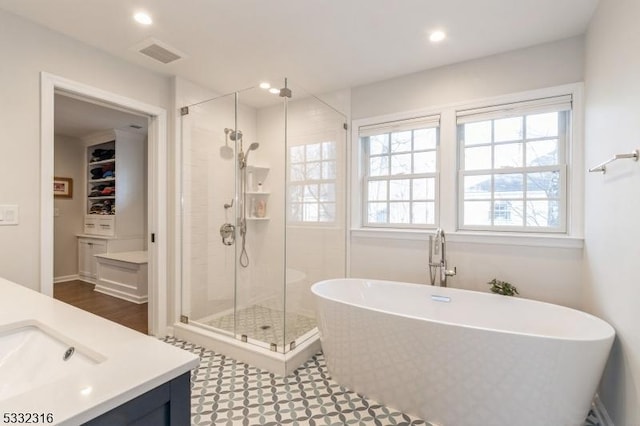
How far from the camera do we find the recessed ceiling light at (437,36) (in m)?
2.26

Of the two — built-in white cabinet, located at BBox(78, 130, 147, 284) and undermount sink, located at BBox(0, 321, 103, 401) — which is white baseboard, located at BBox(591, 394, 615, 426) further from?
built-in white cabinet, located at BBox(78, 130, 147, 284)

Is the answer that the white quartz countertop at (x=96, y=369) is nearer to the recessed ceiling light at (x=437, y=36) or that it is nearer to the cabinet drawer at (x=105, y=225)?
the recessed ceiling light at (x=437, y=36)

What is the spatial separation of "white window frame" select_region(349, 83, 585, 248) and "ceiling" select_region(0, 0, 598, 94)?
15.1 inches

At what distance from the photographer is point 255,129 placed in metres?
3.45

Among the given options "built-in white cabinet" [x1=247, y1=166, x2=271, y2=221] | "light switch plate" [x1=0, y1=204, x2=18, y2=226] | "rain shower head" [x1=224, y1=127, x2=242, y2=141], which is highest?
"rain shower head" [x1=224, y1=127, x2=242, y2=141]

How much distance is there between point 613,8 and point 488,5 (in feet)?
2.06

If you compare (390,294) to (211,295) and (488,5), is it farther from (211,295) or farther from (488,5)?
(488,5)

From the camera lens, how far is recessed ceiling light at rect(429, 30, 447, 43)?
2.26 meters

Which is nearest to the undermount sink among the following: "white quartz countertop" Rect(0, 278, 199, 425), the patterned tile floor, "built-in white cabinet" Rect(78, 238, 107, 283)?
"white quartz countertop" Rect(0, 278, 199, 425)

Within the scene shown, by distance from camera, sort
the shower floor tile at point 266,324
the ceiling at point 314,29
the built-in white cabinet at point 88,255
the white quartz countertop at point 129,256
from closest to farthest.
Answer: the ceiling at point 314,29, the shower floor tile at point 266,324, the white quartz countertop at point 129,256, the built-in white cabinet at point 88,255

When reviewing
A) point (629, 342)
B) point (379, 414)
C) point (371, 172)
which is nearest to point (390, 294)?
point (379, 414)

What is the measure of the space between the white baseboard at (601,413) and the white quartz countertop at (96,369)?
2287 mm

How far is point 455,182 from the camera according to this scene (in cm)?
277

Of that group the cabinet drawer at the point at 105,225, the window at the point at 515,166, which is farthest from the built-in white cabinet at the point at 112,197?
the window at the point at 515,166
